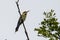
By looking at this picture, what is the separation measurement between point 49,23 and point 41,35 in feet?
2.61

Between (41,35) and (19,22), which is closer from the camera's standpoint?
(19,22)

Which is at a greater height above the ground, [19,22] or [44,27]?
[19,22]

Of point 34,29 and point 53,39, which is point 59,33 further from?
point 34,29

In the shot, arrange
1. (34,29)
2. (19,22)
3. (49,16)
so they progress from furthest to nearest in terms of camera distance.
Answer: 1. (34,29)
2. (49,16)
3. (19,22)

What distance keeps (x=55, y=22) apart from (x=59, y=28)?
0.41 metres

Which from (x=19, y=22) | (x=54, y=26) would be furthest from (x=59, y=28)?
(x=19, y=22)

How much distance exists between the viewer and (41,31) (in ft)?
57.5

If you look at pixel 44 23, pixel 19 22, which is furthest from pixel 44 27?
pixel 19 22

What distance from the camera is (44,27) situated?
1716cm

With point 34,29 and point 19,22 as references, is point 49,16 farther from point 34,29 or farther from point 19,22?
point 19,22

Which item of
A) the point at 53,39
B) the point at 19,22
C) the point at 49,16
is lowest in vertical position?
the point at 53,39

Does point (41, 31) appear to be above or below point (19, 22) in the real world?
below

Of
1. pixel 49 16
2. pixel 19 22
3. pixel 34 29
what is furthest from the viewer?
pixel 34 29

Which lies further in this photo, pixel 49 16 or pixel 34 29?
pixel 34 29
